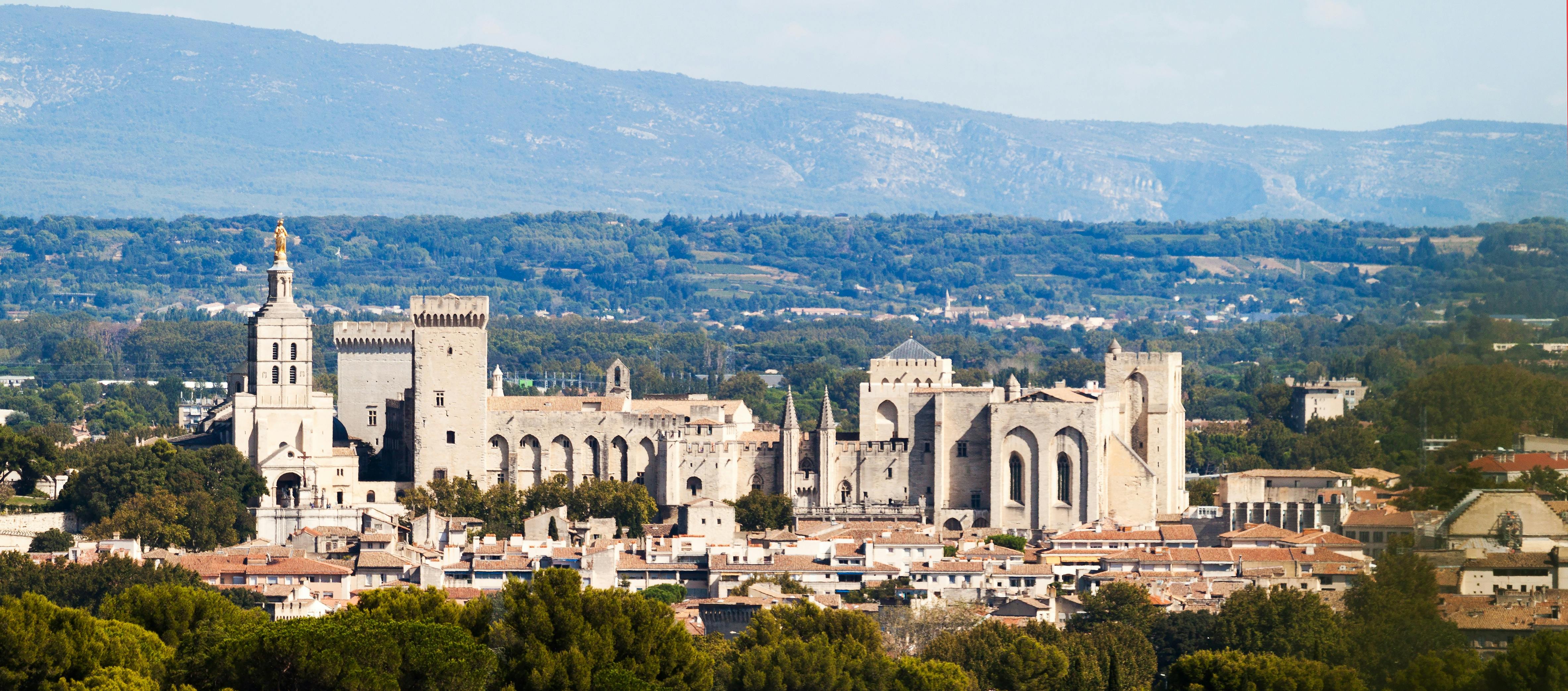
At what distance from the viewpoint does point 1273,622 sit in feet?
187

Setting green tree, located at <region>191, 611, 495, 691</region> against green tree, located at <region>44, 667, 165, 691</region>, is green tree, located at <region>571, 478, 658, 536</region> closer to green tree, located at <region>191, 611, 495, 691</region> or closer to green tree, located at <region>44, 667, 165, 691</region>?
green tree, located at <region>191, 611, 495, 691</region>

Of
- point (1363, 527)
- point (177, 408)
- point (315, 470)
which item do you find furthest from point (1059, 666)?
point (177, 408)

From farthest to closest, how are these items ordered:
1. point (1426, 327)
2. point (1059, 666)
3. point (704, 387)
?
point (704, 387) → point (1059, 666) → point (1426, 327)

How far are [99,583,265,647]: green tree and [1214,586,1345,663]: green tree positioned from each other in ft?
58.5

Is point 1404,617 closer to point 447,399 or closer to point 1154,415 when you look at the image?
point 447,399

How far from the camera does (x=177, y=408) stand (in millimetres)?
156875

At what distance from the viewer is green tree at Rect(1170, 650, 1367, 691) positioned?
43031 millimetres

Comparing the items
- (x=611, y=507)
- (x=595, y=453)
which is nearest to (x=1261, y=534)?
(x=611, y=507)

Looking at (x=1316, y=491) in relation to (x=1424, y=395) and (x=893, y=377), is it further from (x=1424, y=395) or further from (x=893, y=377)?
(x=1424, y=395)

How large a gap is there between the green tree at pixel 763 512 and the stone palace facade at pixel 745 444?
5.65ft

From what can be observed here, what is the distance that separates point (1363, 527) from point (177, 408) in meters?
109

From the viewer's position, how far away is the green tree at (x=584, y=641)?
1761 inches

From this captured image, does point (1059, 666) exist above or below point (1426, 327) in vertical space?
below

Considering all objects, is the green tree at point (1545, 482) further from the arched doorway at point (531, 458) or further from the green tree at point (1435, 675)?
the arched doorway at point (531, 458)
